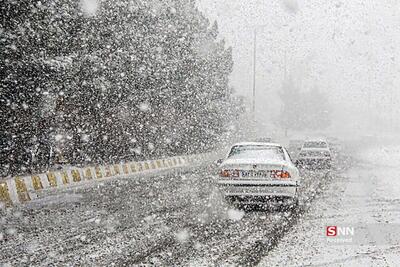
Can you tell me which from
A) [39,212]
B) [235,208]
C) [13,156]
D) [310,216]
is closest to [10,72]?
[13,156]

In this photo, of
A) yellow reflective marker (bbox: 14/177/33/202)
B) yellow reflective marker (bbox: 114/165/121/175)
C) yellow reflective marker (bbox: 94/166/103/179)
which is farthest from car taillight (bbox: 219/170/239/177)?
yellow reflective marker (bbox: 114/165/121/175)

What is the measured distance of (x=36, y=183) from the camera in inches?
585

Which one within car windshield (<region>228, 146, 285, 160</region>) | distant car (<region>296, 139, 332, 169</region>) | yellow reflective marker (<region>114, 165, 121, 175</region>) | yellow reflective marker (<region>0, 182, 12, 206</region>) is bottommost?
distant car (<region>296, 139, 332, 169</region>)

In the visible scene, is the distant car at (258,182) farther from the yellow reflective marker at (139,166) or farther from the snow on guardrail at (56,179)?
the yellow reflective marker at (139,166)

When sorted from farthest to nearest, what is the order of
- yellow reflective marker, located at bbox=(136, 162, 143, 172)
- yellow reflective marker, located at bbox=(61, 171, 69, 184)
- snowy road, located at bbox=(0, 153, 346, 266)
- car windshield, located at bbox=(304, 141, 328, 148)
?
car windshield, located at bbox=(304, 141, 328, 148) < yellow reflective marker, located at bbox=(136, 162, 143, 172) < yellow reflective marker, located at bbox=(61, 171, 69, 184) < snowy road, located at bbox=(0, 153, 346, 266)

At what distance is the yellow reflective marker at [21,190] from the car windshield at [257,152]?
223 inches

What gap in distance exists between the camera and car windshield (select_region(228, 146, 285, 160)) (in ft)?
37.4

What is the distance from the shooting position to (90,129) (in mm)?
30094

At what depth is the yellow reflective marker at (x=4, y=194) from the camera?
13008mm

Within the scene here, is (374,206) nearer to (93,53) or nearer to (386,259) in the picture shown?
(386,259)

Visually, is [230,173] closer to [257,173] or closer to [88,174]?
[257,173]

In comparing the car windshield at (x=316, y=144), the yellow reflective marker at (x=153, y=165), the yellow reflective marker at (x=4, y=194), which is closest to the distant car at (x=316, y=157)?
the car windshield at (x=316, y=144)

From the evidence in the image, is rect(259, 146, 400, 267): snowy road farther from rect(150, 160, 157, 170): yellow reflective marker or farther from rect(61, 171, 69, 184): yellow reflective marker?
rect(150, 160, 157, 170): yellow reflective marker

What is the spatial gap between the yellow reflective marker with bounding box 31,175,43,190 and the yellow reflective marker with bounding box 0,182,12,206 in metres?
1.46
